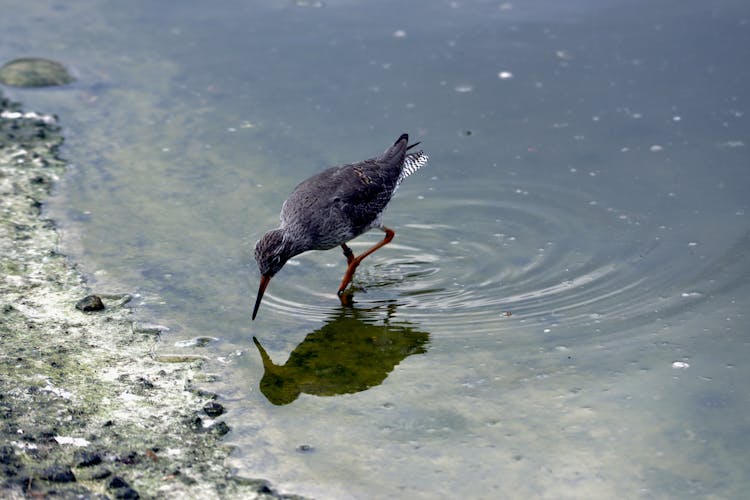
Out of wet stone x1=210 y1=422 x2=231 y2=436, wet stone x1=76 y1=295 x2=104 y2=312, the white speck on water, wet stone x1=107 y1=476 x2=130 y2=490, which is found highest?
the white speck on water

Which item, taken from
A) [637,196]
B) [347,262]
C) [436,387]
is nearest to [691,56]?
[637,196]

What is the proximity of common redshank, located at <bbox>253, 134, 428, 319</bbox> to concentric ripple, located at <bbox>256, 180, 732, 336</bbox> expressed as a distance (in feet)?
1.03

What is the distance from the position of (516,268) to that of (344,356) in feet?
5.92

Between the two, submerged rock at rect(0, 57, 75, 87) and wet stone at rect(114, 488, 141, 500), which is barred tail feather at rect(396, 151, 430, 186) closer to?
wet stone at rect(114, 488, 141, 500)

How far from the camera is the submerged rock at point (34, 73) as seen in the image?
11352 mm

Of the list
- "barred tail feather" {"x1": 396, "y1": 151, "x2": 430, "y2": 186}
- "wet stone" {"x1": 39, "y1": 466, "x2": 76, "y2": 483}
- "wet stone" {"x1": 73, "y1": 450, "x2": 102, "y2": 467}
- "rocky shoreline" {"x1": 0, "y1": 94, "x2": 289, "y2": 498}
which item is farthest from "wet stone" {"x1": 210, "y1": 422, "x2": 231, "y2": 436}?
"barred tail feather" {"x1": 396, "y1": 151, "x2": 430, "y2": 186}

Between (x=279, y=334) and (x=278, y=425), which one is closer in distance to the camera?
(x=278, y=425)

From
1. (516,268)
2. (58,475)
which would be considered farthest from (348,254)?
(58,475)

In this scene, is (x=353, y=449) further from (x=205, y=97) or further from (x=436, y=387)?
(x=205, y=97)

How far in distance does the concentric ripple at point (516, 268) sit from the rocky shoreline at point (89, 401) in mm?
1330

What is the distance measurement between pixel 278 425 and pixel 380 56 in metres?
6.51

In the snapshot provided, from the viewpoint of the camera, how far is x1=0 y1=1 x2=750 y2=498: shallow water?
5703 millimetres

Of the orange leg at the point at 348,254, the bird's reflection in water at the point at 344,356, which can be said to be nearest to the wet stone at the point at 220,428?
the bird's reflection in water at the point at 344,356

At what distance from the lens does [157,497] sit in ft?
16.5
